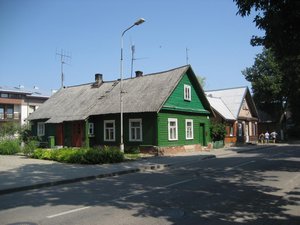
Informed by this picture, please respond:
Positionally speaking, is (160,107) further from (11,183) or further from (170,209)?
(170,209)

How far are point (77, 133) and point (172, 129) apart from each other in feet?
27.6

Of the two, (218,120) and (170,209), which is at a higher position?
(218,120)

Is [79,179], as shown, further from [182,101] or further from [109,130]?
[182,101]

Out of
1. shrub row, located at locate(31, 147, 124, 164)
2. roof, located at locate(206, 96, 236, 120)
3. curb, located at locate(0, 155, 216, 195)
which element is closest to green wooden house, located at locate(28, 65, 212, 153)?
shrub row, located at locate(31, 147, 124, 164)

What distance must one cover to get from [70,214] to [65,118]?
24130 millimetres

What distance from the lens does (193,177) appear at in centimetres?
1448

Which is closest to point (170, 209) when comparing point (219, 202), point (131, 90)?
point (219, 202)

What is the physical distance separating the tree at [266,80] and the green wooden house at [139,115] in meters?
18.6

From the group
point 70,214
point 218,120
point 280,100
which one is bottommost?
point 70,214

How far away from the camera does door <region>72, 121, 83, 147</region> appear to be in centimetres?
3101

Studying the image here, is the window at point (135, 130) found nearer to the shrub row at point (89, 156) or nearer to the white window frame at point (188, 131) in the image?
the white window frame at point (188, 131)

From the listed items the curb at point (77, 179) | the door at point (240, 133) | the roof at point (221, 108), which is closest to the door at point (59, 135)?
the curb at point (77, 179)

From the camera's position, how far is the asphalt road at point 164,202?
7.79 meters

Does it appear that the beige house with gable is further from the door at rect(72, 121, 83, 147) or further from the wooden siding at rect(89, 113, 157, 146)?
the door at rect(72, 121, 83, 147)
